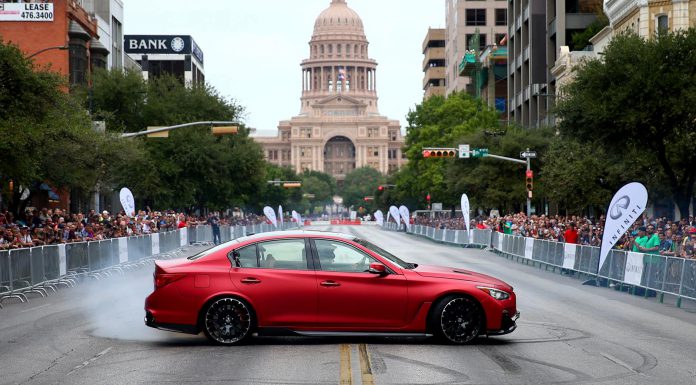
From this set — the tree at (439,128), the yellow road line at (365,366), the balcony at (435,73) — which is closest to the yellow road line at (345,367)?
the yellow road line at (365,366)

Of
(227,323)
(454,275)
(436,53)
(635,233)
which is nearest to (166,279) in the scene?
(227,323)

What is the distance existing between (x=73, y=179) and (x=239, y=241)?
2880 centimetres

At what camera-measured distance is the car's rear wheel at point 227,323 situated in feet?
44.7

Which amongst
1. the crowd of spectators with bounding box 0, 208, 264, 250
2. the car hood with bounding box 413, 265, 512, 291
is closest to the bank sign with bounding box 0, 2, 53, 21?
the crowd of spectators with bounding box 0, 208, 264, 250

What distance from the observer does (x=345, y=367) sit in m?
11.7

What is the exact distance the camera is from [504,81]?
108 meters

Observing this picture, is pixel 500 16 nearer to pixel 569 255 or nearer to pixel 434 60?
pixel 434 60

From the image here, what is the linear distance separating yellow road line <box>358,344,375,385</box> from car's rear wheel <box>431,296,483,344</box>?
2.97ft

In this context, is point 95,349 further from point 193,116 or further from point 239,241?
point 193,116

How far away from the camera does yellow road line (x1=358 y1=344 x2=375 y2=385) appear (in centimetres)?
1078

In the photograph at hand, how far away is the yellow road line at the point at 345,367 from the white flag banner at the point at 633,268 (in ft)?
38.7

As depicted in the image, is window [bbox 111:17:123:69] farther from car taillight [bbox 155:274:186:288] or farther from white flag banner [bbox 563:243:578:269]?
car taillight [bbox 155:274:186:288]

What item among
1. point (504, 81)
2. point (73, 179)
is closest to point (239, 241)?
point (73, 179)

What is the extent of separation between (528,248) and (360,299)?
2629cm
